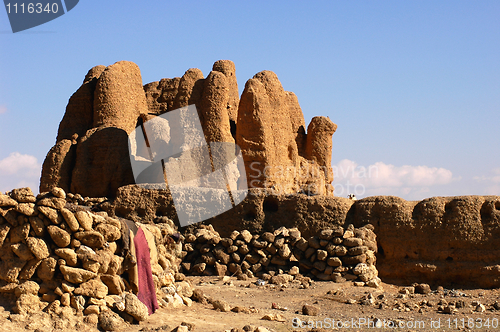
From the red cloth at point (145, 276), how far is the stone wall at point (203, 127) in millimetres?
7362

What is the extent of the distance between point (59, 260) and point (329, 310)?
3.29 metres

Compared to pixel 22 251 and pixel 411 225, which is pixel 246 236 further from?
pixel 22 251

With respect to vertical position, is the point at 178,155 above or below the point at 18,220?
above

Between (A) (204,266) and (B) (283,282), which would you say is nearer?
(B) (283,282)

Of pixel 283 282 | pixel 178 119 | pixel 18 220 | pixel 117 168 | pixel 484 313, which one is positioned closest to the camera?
pixel 18 220

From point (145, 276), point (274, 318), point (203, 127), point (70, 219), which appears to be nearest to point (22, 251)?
point (70, 219)

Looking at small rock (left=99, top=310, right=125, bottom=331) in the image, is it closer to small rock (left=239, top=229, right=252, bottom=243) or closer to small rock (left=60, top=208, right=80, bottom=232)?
small rock (left=60, top=208, right=80, bottom=232)

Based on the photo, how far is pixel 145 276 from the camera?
5242 mm

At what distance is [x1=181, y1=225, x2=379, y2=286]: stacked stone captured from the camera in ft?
26.9

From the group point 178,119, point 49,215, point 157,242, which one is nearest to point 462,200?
point 157,242

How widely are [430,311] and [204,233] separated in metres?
4.17

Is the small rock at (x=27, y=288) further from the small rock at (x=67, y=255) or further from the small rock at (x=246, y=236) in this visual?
the small rock at (x=246, y=236)

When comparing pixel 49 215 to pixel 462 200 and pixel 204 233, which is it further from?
pixel 462 200

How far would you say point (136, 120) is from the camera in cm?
1402
